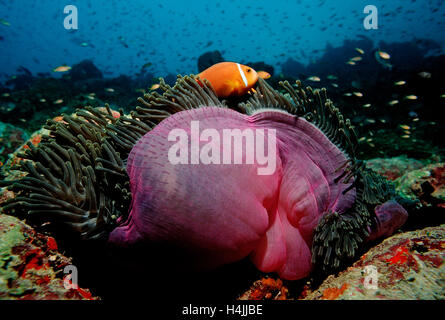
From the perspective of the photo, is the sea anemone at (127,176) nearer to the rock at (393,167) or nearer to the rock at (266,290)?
the rock at (266,290)

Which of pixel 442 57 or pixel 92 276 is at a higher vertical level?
pixel 442 57

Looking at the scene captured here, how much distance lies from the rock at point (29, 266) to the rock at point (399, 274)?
4.95 feet

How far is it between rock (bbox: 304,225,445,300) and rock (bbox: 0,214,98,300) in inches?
59.3

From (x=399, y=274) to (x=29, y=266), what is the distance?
2.06 metres

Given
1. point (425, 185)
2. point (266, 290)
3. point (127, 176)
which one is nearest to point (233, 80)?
point (127, 176)

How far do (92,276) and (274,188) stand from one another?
1.35 metres

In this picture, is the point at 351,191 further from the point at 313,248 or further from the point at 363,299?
the point at 363,299

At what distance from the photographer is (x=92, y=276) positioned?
1.52 metres

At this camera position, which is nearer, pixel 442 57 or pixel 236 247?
pixel 236 247

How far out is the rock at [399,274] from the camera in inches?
46.6

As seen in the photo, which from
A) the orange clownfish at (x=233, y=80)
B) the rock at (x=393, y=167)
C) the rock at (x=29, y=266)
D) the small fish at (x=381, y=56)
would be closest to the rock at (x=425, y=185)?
the rock at (x=393, y=167)

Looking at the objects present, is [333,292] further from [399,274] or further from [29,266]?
[29,266]

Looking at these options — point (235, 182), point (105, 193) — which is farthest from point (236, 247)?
point (105, 193)

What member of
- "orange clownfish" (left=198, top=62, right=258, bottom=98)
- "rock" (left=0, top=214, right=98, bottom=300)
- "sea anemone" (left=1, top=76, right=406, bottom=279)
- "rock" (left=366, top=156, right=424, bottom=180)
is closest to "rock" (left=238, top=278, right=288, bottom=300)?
"sea anemone" (left=1, top=76, right=406, bottom=279)
